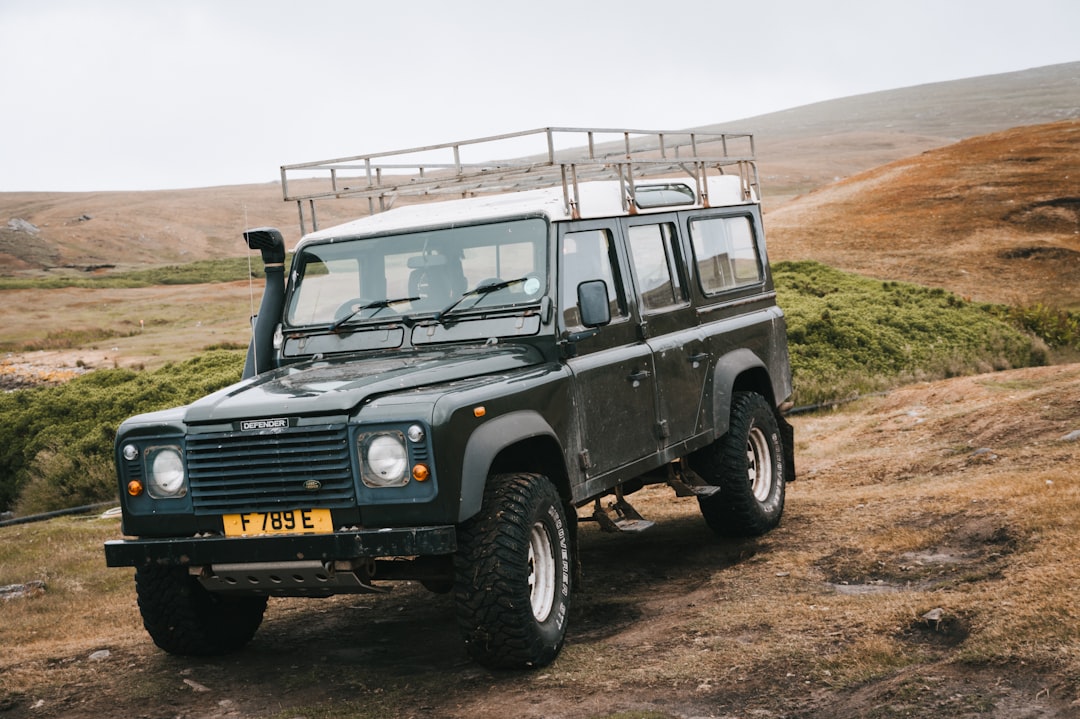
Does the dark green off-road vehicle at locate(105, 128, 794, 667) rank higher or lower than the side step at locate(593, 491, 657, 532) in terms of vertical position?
higher

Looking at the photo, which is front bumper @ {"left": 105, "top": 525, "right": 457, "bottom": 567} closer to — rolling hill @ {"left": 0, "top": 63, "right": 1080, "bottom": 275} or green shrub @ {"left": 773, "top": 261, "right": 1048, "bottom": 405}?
green shrub @ {"left": 773, "top": 261, "right": 1048, "bottom": 405}

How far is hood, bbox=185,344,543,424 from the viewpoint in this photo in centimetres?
548

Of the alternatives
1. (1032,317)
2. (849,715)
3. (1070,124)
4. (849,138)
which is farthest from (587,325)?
(849,138)

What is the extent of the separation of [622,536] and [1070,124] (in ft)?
111

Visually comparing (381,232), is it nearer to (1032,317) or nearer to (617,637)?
(617,637)

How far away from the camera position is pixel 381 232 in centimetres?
701

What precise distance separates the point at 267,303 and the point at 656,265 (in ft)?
7.89

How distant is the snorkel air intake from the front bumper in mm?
1501

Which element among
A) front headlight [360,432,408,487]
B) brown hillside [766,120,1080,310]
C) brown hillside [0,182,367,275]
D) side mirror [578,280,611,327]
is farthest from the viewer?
brown hillside [0,182,367,275]

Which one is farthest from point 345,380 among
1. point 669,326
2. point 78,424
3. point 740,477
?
point 78,424

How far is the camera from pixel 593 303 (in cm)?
647

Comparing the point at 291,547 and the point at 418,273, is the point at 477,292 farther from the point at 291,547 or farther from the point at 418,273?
the point at 291,547

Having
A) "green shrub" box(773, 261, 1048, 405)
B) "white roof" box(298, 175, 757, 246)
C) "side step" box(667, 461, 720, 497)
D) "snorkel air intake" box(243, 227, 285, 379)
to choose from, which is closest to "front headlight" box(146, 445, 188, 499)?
"snorkel air intake" box(243, 227, 285, 379)

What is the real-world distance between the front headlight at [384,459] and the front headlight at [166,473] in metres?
0.94
